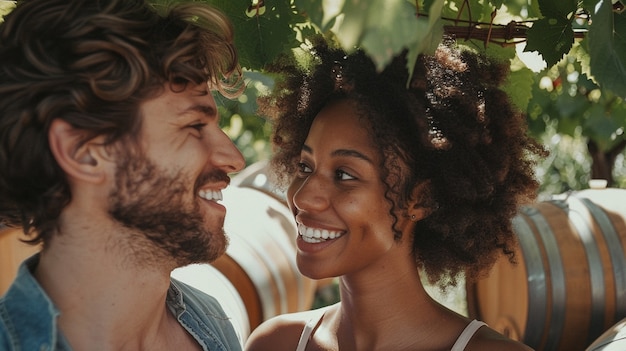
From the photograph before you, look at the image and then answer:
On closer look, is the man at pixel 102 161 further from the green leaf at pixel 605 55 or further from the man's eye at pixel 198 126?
the green leaf at pixel 605 55

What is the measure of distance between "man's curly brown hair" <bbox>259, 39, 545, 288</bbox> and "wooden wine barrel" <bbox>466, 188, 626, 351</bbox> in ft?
2.78

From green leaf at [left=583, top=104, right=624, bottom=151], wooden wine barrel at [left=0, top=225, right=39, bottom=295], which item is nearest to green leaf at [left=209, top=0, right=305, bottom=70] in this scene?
wooden wine barrel at [left=0, top=225, right=39, bottom=295]

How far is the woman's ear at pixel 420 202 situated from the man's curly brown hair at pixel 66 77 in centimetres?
77

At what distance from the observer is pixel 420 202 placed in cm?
267

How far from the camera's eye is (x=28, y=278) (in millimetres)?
2166

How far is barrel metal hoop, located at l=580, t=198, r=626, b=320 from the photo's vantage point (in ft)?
11.5

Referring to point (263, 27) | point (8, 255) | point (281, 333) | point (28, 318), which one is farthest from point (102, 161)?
point (8, 255)

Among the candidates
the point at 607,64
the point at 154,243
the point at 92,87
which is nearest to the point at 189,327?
the point at 154,243

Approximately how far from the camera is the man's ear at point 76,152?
220cm

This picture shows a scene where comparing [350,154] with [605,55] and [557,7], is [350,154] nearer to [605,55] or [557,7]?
[557,7]

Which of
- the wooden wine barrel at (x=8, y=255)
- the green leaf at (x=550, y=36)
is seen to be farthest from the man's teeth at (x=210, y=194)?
the wooden wine barrel at (x=8, y=255)

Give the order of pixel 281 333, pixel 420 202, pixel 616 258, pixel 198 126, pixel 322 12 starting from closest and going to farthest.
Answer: pixel 322 12 < pixel 198 126 < pixel 420 202 < pixel 281 333 < pixel 616 258

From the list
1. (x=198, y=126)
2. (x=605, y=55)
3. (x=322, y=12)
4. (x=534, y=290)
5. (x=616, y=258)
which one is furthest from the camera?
(x=534, y=290)

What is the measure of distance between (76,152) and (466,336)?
1.16 m
